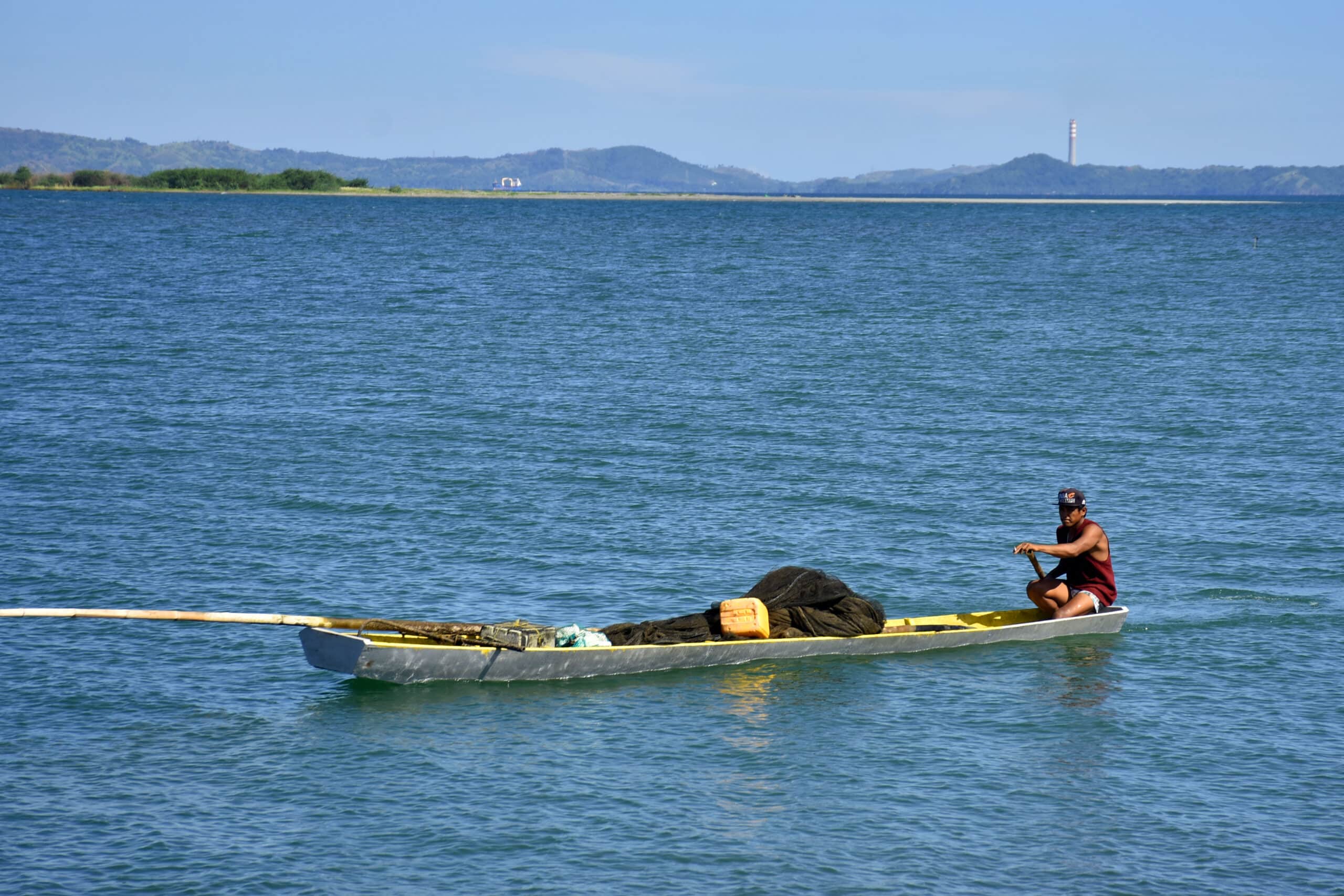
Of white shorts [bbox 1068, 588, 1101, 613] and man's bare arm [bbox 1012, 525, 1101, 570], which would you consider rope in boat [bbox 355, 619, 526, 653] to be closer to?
man's bare arm [bbox 1012, 525, 1101, 570]

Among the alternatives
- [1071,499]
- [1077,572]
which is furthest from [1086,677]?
[1071,499]

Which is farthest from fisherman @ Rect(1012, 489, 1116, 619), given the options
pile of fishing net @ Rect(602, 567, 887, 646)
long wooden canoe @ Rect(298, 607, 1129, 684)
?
pile of fishing net @ Rect(602, 567, 887, 646)

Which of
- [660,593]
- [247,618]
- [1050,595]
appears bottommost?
[660,593]

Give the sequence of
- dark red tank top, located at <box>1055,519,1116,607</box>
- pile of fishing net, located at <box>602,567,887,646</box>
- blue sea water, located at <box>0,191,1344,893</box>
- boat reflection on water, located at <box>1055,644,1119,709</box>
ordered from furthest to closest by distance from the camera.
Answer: dark red tank top, located at <box>1055,519,1116,607</box> < pile of fishing net, located at <box>602,567,887,646</box> < boat reflection on water, located at <box>1055,644,1119,709</box> < blue sea water, located at <box>0,191,1344,893</box>

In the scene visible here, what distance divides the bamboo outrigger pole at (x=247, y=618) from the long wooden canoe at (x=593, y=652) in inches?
6.0

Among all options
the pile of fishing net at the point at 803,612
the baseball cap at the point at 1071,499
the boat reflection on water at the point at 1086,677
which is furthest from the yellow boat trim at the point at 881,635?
the baseball cap at the point at 1071,499

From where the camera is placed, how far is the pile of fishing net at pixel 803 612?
15.4 m

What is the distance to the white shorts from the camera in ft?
54.4

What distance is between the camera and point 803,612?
51.5 feet

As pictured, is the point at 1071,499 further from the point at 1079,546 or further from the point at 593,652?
the point at 593,652

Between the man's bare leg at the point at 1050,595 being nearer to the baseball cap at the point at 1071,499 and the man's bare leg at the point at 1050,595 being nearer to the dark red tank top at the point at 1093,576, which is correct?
the dark red tank top at the point at 1093,576

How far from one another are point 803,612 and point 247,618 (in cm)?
601

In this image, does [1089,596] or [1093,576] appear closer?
[1089,596]

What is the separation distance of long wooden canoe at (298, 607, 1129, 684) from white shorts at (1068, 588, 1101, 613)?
94 mm
